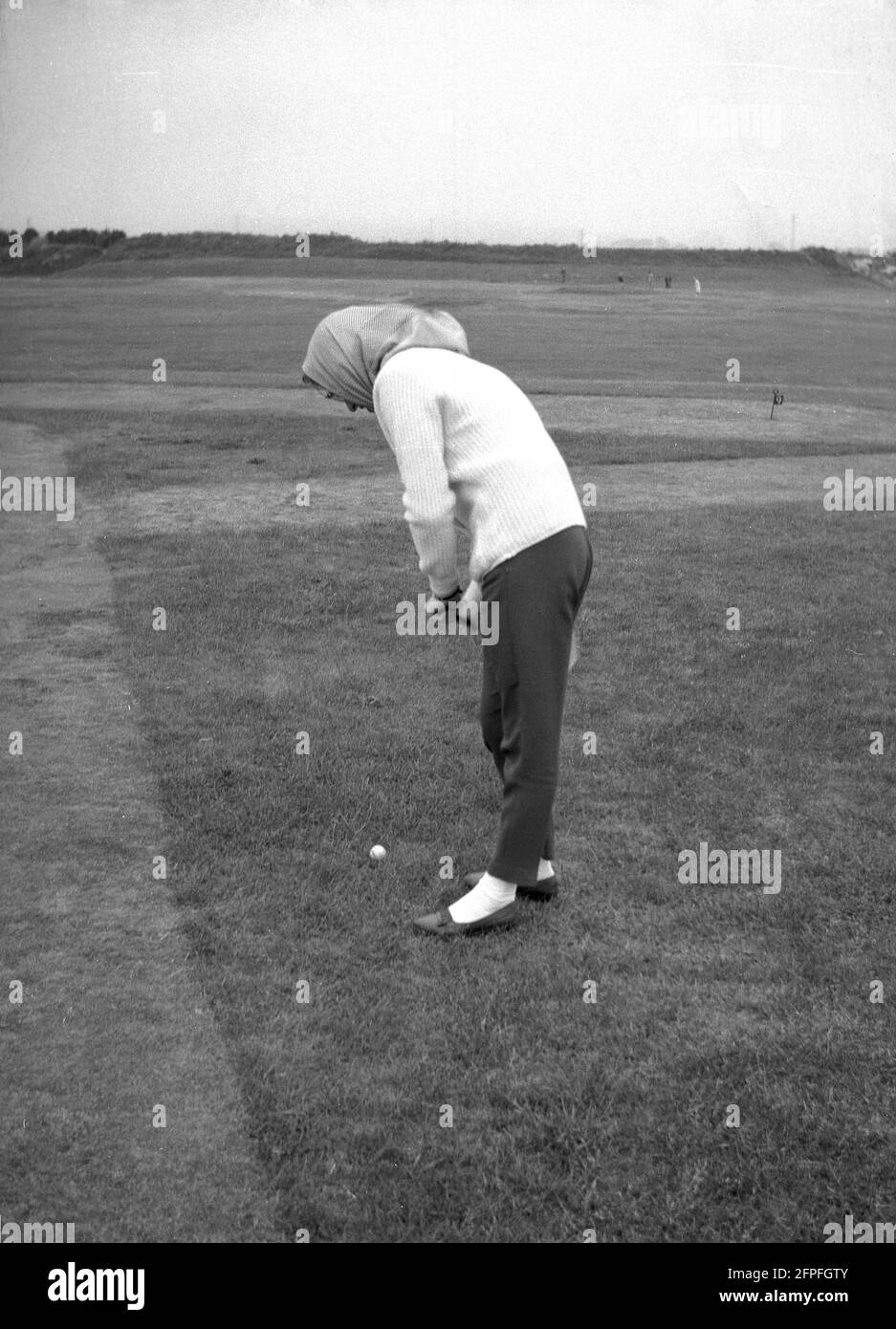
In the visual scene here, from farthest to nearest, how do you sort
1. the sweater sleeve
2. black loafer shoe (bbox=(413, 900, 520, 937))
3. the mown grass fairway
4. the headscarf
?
black loafer shoe (bbox=(413, 900, 520, 937)) → the headscarf → the sweater sleeve → the mown grass fairway

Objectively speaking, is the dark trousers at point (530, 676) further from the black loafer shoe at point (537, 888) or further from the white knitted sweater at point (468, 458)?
the black loafer shoe at point (537, 888)

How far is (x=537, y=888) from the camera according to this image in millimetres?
4734

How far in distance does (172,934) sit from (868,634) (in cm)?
471

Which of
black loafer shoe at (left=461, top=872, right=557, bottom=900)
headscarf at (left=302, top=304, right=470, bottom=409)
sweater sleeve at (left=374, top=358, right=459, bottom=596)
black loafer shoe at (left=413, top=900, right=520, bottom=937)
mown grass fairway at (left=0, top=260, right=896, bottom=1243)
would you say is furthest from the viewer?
black loafer shoe at (left=461, top=872, right=557, bottom=900)

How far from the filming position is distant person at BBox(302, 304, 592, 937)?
404cm

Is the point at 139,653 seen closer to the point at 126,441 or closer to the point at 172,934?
the point at 172,934

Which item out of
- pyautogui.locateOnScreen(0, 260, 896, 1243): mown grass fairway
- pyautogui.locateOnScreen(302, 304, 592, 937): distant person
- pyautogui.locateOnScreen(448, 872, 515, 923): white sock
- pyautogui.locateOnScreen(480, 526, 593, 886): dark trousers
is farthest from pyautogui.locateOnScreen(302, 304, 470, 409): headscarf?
pyautogui.locateOnScreen(0, 260, 896, 1243): mown grass fairway

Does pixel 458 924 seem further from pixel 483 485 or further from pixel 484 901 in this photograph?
pixel 483 485

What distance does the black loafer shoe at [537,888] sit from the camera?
4.74m

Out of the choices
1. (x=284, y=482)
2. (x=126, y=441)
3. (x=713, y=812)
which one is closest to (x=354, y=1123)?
(x=713, y=812)

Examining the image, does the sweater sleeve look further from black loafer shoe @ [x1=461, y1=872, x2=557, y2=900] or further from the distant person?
black loafer shoe @ [x1=461, y1=872, x2=557, y2=900]

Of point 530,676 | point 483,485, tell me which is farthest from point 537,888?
point 483,485

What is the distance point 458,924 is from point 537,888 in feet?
1.23

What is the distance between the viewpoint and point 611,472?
1295cm
